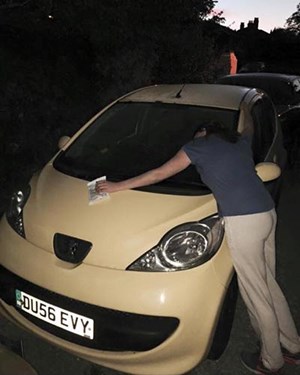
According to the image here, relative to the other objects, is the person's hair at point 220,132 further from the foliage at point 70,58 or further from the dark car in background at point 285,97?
the dark car in background at point 285,97

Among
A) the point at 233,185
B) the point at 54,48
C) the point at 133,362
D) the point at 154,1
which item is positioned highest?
the point at 154,1

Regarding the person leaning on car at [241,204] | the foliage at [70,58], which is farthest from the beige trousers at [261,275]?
the foliage at [70,58]

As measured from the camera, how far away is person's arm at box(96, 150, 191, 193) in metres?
2.19

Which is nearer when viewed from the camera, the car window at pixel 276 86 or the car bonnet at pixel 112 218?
the car bonnet at pixel 112 218

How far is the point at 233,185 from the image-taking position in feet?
6.91

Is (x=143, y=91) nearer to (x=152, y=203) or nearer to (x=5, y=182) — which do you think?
(x=152, y=203)

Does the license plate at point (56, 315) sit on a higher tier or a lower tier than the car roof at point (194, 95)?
lower

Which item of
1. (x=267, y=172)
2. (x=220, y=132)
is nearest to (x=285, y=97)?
(x=267, y=172)

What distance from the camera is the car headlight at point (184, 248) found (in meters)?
2.10

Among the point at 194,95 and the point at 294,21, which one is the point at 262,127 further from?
the point at 294,21

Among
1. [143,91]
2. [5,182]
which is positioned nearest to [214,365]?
[143,91]

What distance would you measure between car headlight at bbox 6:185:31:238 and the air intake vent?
281mm

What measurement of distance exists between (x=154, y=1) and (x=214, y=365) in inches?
238

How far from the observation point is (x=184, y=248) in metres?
2.16
